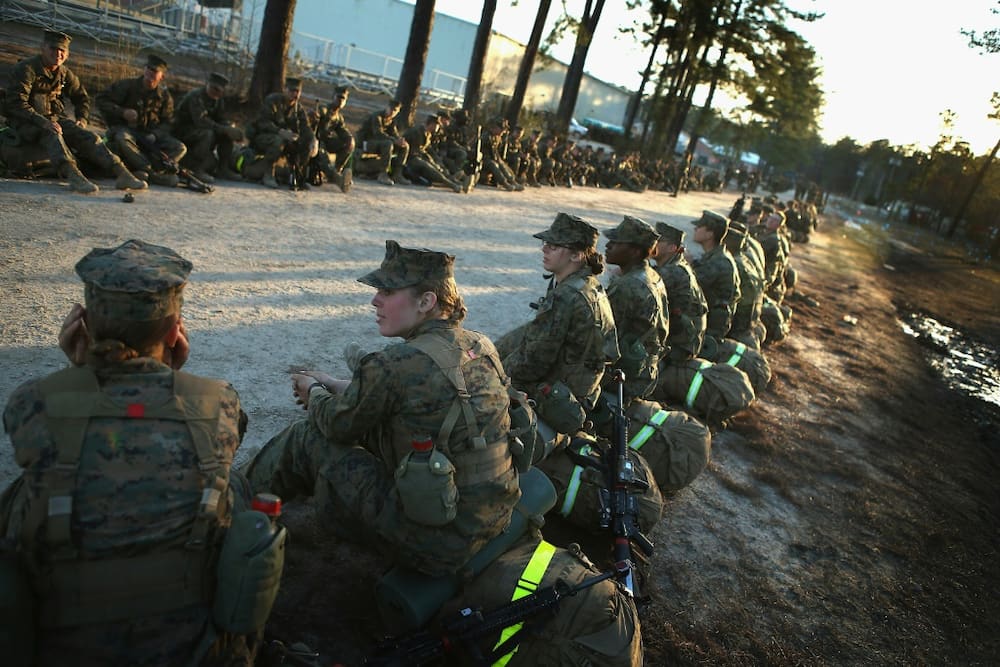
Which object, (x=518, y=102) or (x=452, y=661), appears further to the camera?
(x=518, y=102)

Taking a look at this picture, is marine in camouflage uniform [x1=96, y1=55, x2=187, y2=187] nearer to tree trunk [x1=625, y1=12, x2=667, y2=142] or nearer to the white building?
the white building

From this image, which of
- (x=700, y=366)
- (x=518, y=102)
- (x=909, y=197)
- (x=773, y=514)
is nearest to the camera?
(x=773, y=514)

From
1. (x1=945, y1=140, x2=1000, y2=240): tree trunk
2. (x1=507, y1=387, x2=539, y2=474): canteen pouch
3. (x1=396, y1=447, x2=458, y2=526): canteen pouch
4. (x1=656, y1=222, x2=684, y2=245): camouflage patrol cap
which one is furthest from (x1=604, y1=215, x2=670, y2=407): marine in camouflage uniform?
(x1=945, y1=140, x2=1000, y2=240): tree trunk

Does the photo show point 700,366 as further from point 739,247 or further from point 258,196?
point 258,196

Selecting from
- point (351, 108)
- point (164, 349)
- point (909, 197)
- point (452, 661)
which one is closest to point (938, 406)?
point (452, 661)

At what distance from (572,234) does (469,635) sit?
280 cm

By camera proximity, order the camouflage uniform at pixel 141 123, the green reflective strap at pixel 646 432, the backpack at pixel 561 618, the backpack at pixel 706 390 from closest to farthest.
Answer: the backpack at pixel 561 618
the green reflective strap at pixel 646 432
the backpack at pixel 706 390
the camouflage uniform at pixel 141 123

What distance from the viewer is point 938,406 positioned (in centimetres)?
908

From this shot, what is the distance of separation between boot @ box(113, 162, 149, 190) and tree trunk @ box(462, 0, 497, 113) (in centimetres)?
1266

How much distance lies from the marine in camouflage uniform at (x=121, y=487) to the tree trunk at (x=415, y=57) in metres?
14.5

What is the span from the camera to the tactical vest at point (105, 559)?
1708 mm

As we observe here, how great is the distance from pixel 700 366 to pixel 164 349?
5.01 metres

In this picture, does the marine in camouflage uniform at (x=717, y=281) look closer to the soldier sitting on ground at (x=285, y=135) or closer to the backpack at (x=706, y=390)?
the backpack at (x=706, y=390)

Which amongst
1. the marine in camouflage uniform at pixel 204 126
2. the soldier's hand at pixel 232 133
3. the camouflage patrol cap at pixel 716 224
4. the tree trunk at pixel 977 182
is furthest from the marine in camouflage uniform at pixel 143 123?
the tree trunk at pixel 977 182
